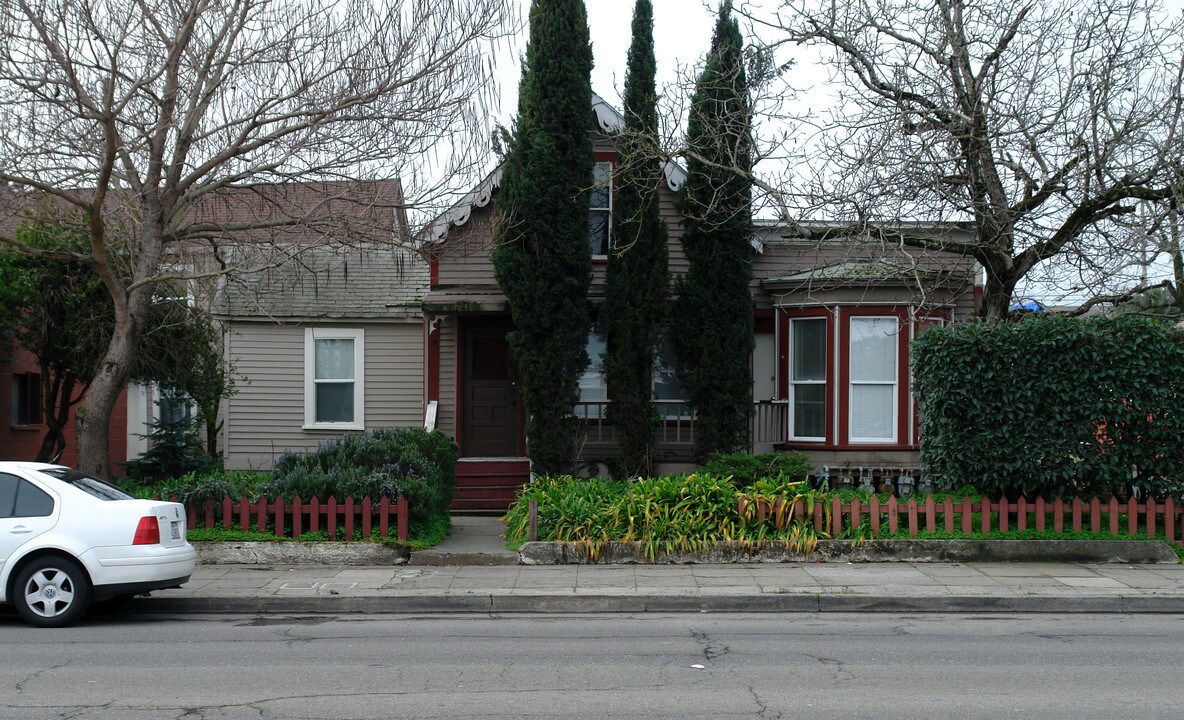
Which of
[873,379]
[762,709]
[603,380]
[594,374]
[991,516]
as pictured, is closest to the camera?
[762,709]

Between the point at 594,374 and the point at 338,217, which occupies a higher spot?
the point at 338,217

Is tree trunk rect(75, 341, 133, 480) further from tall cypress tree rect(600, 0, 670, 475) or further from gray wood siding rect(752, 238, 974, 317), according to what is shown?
gray wood siding rect(752, 238, 974, 317)

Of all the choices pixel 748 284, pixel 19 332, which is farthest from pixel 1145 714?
pixel 19 332

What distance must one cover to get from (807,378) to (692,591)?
6846 millimetres

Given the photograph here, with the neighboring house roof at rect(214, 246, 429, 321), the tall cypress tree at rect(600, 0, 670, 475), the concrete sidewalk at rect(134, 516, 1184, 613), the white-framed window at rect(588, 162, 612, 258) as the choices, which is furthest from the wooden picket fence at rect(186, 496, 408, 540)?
the neighboring house roof at rect(214, 246, 429, 321)

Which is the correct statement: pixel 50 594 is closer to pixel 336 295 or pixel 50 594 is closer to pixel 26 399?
pixel 336 295

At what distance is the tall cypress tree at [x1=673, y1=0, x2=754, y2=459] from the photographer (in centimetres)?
1552

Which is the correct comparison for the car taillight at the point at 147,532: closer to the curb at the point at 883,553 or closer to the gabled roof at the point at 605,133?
the curb at the point at 883,553

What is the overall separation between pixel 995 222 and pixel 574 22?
6.70m

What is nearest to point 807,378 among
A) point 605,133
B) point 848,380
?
point 848,380

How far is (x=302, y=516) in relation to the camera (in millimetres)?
12406

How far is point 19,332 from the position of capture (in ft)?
51.1

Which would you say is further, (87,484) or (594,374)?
(594,374)

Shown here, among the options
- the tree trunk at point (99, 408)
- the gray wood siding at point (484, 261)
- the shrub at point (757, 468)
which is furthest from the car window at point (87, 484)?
the gray wood siding at point (484, 261)
